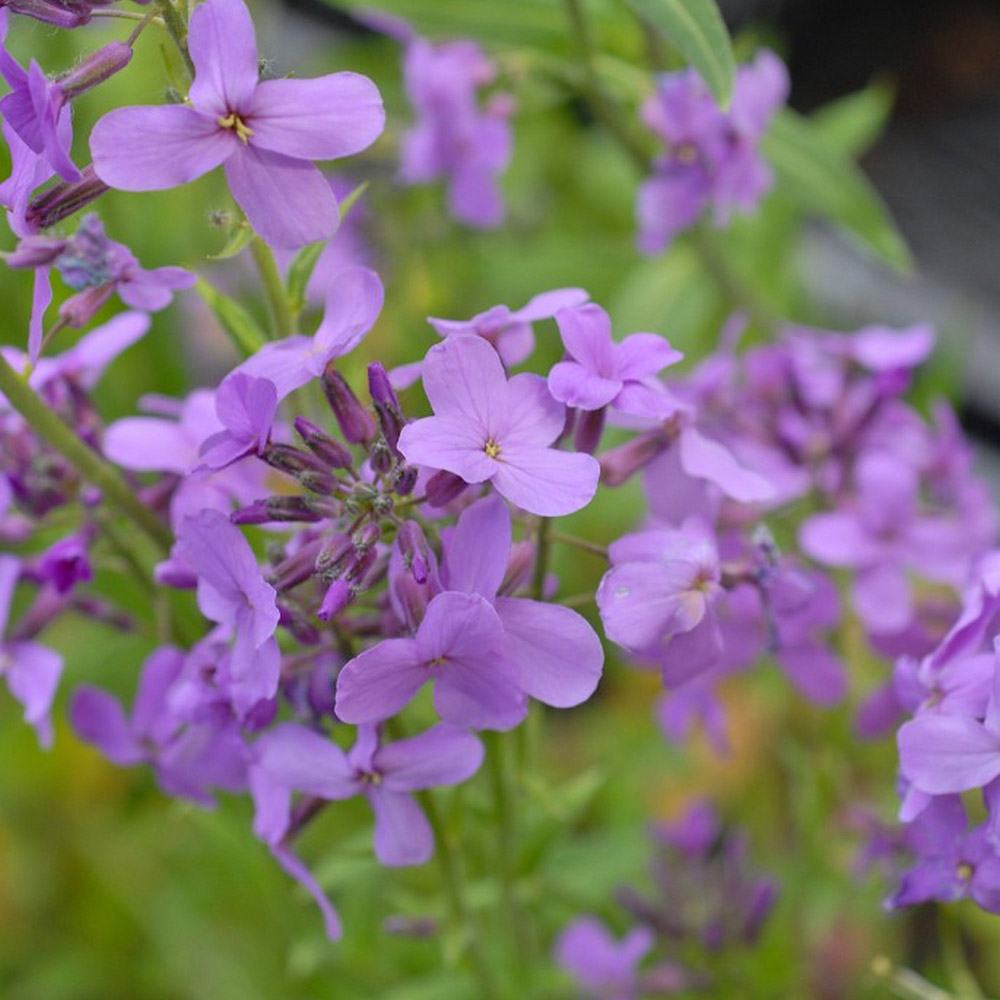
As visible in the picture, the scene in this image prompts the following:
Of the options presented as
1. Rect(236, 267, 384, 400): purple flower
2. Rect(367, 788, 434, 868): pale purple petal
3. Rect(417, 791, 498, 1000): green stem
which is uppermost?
Rect(236, 267, 384, 400): purple flower

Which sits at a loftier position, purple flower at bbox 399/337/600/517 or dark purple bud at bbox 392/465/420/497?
purple flower at bbox 399/337/600/517

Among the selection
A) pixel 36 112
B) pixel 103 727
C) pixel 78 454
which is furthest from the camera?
pixel 103 727

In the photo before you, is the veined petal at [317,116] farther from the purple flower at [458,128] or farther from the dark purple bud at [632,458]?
the purple flower at [458,128]

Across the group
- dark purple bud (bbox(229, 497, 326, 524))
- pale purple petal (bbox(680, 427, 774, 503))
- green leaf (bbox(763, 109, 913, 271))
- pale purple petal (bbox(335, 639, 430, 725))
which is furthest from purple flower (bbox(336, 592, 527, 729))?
green leaf (bbox(763, 109, 913, 271))

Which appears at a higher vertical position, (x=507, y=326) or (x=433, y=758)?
(x=507, y=326)

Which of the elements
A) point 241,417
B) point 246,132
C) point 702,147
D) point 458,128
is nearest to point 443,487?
point 241,417

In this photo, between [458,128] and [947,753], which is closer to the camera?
[947,753]

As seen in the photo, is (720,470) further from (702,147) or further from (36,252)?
(702,147)

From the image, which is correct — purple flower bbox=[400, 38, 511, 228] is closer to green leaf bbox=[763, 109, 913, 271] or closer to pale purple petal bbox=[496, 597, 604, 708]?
green leaf bbox=[763, 109, 913, 271]
